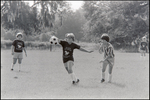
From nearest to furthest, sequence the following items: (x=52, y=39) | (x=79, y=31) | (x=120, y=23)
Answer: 1. (x=52, y=39)
2. (x=79, y=31)
3. (x=120, y=23)

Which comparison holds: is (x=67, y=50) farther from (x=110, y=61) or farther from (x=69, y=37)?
(x=110, y=61)

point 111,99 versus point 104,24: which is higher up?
point 104,24

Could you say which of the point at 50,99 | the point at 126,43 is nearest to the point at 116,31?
the point at 126,43

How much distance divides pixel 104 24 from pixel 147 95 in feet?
4.95

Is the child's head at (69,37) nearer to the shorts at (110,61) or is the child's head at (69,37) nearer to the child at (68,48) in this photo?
the child at (68,48)

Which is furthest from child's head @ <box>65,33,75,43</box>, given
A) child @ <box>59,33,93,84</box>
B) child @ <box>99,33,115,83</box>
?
child @ <box>99,33,115,83</box>

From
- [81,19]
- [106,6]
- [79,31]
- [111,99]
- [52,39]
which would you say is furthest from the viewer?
[106,6]

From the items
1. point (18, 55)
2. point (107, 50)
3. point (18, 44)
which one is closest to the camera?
point (107, 50)

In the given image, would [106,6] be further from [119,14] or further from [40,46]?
[40,46]

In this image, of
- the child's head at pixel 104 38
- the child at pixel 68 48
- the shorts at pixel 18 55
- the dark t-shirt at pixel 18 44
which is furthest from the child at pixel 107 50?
the shorts at pixel 18 55

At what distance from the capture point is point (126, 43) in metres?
3.64

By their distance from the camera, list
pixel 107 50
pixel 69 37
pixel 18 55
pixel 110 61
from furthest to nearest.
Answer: pixel 18 55 → pixel 110 61 → pixel 107 50 → pixel 69 37

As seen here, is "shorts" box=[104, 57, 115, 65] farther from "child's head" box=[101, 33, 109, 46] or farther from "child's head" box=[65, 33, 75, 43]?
"child's head" box=[65, 33, 75, 43]

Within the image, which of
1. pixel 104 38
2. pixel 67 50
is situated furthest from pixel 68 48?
pixel 104 38
